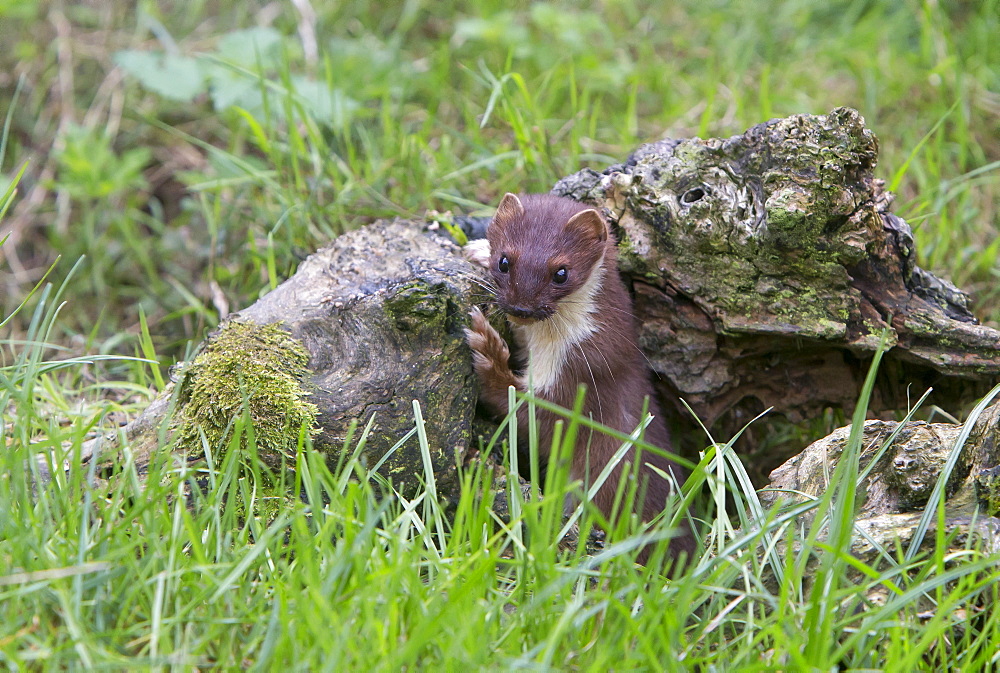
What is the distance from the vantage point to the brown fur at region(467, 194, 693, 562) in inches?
137

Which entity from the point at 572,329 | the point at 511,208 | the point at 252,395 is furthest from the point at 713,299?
the point at 252,395

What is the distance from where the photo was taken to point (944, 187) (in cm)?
469

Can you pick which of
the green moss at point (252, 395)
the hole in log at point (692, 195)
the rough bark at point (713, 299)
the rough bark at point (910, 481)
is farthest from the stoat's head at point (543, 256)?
the rough bark at point (910, 481)

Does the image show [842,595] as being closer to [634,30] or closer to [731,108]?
[731,108]

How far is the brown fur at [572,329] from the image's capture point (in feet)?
11.4

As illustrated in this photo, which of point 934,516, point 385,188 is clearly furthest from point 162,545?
point 385,188

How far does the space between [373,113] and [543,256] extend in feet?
7.44

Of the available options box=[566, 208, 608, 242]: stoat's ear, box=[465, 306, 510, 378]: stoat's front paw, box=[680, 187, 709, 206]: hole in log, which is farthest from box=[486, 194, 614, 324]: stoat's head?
box=[680, 187, 709, 206]: hole in log

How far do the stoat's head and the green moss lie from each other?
86 centimetres

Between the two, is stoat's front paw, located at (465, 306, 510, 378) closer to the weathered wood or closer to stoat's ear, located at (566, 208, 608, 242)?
stoat's ear, located at (566, 208, 608, 242)

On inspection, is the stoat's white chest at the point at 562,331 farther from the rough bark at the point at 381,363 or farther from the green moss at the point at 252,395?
the green moss at the point at 252,395

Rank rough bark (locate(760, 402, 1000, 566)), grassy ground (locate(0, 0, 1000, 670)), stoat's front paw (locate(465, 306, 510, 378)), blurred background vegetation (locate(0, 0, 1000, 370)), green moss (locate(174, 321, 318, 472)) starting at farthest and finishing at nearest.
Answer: blurred background vegetation (locate(0, 0, 1000, 370))
stoat's front paw (locate(465, 306, 510, 378))
green moss (locate(174, 321, 318, 472))
rough bark (locate(760, 402, 1000, 566))
grassy ground (locate(0, 0, 1000, 670))

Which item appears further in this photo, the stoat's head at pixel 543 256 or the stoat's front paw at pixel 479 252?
the stoat's front paw at pixel 479 252

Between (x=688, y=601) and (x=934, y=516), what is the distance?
1.06 metres
